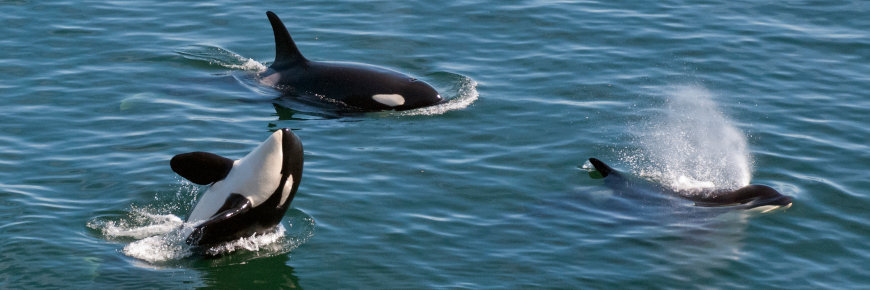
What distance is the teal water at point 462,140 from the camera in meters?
12.9

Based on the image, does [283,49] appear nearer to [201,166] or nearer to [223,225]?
[201,166]

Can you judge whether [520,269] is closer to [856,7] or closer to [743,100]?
[743,100]

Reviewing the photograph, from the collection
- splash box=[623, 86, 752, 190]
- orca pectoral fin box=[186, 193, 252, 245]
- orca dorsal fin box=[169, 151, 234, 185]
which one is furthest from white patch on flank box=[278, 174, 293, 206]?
splash box=[623, 86, 752, 190]

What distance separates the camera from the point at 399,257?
13.0 m

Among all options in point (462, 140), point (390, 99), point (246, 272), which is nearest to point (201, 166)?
point (246, 272)

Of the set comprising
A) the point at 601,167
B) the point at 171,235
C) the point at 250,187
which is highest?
the point at 250,187

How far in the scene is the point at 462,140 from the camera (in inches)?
673

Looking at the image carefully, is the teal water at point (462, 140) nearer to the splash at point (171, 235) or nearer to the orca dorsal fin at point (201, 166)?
the splash at point (171, 235)

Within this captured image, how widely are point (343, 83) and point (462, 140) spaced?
8.42 ft

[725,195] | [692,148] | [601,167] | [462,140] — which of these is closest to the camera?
[725,195]

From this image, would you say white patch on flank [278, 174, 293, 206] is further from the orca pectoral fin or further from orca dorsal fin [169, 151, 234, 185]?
orca dorsal fin [169, 151, 234, 185]

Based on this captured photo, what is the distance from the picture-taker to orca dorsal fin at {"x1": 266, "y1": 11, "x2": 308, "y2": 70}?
748 inches

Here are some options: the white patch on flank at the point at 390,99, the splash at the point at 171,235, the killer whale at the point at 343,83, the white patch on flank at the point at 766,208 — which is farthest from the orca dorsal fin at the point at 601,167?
the white patch on flank at the point at 390,99

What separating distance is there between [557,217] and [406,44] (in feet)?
27.5
